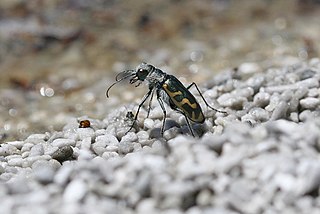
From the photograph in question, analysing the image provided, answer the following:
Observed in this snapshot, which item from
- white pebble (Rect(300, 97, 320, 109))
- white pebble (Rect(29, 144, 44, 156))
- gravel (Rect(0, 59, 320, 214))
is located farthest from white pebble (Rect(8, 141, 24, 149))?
white pebble (Rect(300, 97, 320, 109))

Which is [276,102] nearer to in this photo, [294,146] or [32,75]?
[294,146]

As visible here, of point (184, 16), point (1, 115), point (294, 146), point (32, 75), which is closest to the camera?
point (294, 146)

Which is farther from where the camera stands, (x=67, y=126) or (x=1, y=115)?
(x=1, y=115)

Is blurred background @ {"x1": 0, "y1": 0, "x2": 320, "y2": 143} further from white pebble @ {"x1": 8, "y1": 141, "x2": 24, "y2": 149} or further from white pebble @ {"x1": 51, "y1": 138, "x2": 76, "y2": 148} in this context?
white pebble @ {"x1": 51, "y1": 138, "x2": 76, "y2": 148}

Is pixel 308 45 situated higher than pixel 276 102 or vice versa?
pixel 308 45

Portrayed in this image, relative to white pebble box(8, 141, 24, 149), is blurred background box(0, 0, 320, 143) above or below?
above

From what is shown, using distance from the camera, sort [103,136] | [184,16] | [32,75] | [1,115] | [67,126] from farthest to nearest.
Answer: [184,16] → [32,75] → [1,115] → [67,126] → [103,136]

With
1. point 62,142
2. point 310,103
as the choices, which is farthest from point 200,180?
point 310,103

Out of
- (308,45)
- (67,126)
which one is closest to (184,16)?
(308,45)

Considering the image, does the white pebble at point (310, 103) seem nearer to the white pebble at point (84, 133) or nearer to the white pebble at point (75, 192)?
the white pebble at point (84, 133)
